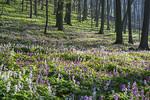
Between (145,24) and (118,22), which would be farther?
(118,22)

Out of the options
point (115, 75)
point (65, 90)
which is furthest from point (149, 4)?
point (65, 90)

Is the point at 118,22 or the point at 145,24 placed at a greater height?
the point at 118,22

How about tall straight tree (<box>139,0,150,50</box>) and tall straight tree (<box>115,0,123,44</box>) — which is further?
tall straight tree (<box>115,0,123,44</box>)

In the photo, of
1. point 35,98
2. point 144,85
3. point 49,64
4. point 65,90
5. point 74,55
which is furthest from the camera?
point 74,55

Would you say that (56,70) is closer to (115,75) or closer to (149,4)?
(115,75)

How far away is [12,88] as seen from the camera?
423cm

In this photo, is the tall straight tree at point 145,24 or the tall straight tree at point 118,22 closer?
the tall straight tree at point 145,24

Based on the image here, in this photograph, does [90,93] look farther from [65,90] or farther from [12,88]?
[12,88]

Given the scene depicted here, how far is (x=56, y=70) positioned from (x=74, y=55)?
2989mm

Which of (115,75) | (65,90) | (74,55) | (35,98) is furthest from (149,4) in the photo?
(35,98)

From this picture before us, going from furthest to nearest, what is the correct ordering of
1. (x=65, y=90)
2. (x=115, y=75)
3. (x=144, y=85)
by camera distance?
(x=115, y=75)
(x=144, y=85)
(x=65, y=90)

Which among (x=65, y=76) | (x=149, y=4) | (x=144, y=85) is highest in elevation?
(x=149, y=4)

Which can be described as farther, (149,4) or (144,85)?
(149,4)

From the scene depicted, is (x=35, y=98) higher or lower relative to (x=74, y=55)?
lower
